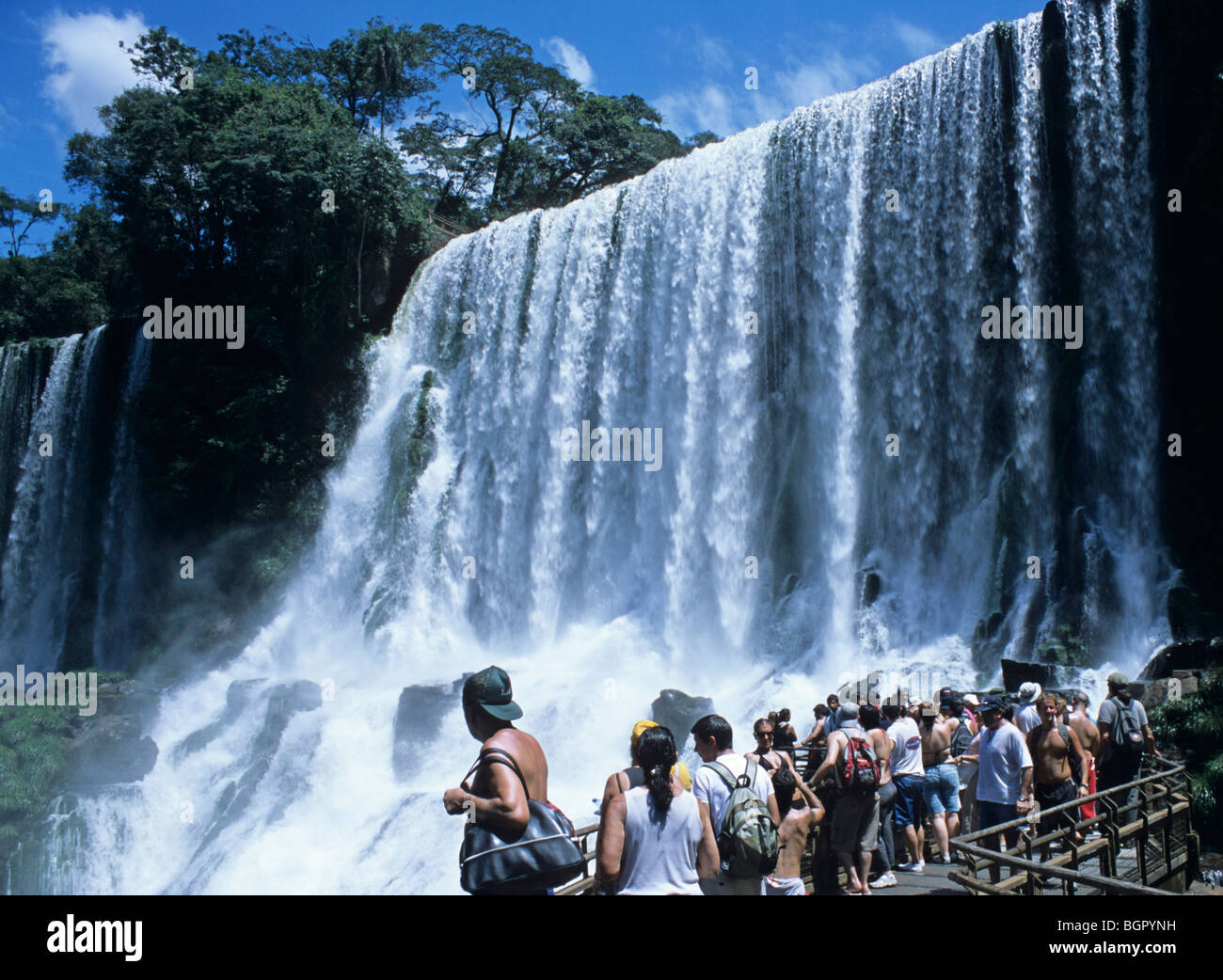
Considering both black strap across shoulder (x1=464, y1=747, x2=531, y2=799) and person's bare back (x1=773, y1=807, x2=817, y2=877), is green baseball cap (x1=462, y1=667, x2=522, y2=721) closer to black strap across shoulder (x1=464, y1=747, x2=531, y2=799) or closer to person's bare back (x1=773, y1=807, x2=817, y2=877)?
black strap across shoulder (x1=464, y1=747, x2=531, y2=799)

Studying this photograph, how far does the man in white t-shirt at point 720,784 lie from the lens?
12.2 feet

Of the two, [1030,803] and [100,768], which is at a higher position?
[1030,803]

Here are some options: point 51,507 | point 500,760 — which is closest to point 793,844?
point 500,760

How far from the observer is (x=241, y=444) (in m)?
24.4

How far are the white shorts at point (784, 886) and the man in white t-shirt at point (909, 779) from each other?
233cm

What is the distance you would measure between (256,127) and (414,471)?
10.5 meters

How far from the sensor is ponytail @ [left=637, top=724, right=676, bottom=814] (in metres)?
3.37

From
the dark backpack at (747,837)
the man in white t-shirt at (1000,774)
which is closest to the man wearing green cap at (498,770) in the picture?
the dark backpack at (747,837)

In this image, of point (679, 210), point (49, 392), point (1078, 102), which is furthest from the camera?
point (49, 392)

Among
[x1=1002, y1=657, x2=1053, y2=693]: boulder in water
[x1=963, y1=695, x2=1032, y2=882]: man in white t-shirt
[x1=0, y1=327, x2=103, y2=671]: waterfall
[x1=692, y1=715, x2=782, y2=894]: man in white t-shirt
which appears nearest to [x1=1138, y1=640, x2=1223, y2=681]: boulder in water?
[x1=1002, y1=657, x2=1053, y2=693]: boulder in water

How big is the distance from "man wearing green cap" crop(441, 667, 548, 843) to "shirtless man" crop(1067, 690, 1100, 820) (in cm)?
556

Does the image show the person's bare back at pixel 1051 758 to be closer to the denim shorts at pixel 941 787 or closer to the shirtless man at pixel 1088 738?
the denim shorts at pixel 941 787
